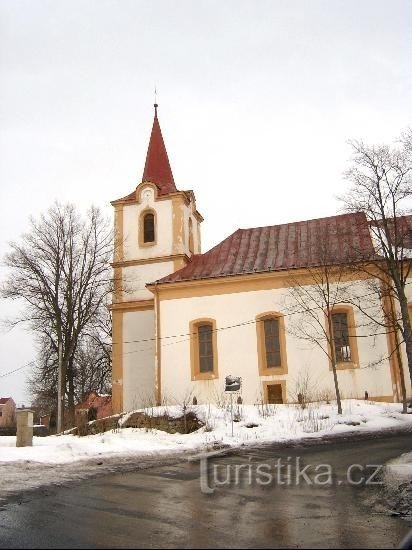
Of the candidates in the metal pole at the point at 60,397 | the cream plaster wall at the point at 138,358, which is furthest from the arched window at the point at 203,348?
the metal pole at the point at 60,397

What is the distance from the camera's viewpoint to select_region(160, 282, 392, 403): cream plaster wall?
839 inches

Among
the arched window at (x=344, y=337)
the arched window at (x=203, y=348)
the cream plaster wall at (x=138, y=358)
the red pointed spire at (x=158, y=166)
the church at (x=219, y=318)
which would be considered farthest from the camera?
the red pointed spire at (x=158, y=166)

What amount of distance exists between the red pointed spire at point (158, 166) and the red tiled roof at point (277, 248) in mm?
5043

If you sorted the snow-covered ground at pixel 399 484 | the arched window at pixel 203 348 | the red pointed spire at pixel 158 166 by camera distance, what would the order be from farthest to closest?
1. the red pointed spire at pixel 158 166
2. the arched window at pixel 203 348
3. the snow-covered ground at pixel 399 484

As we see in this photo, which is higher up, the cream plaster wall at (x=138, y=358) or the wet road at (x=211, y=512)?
the cream plaster wall at (x=138, y=358)

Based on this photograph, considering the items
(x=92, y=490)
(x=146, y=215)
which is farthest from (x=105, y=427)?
(x=146, y=215)

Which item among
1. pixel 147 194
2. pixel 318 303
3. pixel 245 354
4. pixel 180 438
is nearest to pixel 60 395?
pixel 245 354

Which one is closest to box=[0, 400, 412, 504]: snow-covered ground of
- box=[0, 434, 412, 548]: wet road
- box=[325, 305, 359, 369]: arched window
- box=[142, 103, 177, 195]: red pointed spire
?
box=[0, 434, 412, 548]: wet road

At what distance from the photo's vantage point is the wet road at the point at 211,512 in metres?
4.35

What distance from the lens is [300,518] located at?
527 cm

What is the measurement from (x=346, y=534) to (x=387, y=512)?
1243 millimetres

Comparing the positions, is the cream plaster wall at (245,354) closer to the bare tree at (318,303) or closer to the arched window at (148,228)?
the bare tree at (318,303)

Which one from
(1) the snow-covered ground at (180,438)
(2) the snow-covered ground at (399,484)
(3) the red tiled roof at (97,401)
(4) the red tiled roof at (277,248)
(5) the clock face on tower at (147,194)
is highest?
(5) the clock face on tower at (147,194)

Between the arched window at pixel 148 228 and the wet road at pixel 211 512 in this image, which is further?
the arched window at pixel 148 228
